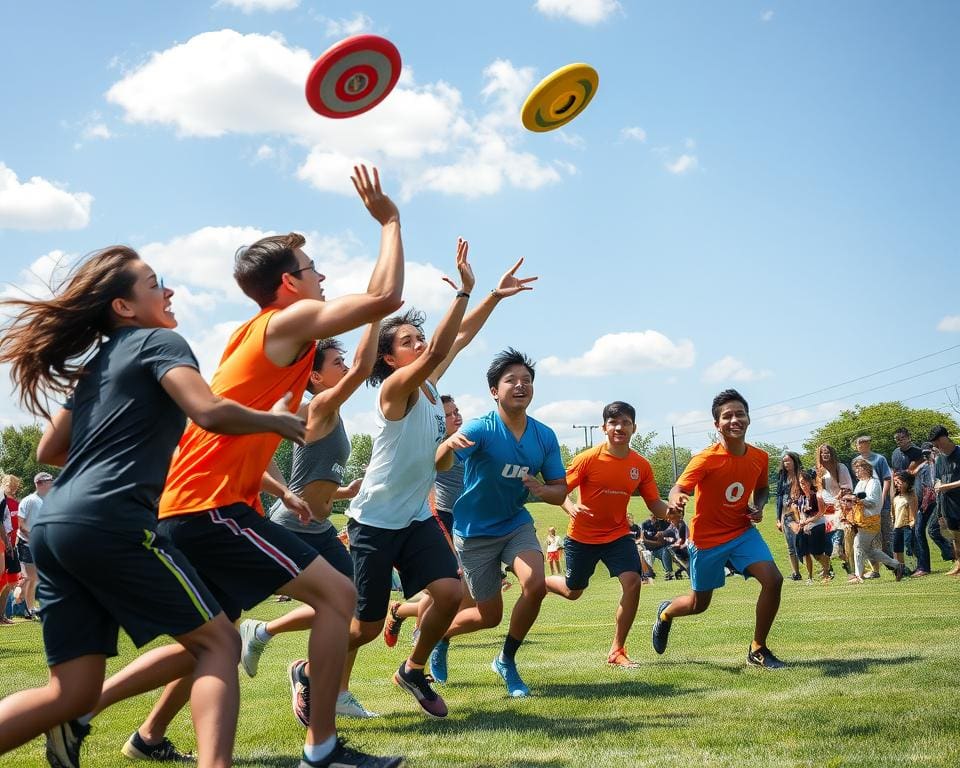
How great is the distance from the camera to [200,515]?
4.17 metres

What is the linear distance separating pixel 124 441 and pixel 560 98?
18.4 ft

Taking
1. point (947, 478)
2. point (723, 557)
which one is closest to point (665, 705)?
point (723, 557)

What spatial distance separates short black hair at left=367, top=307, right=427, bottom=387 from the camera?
6418 mm

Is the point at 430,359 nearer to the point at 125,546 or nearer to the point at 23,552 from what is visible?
the point at 125,546

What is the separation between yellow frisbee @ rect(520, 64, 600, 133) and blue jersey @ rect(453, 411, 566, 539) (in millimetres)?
2583

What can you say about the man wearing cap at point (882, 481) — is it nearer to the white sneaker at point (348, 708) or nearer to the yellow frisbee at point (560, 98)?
the yellow frisbee at point (560, 98)

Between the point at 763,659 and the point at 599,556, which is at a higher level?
the point at 599,556

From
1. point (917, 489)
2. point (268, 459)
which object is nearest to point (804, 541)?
point (917, 489)

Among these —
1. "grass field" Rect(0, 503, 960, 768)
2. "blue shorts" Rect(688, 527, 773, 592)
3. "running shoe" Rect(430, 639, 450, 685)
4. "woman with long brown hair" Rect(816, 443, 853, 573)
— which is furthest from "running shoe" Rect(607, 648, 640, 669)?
"woman with long brown hair" Rect(816, 443, 853, 573)

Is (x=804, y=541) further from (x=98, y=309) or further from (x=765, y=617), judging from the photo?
(x=98, y=309)

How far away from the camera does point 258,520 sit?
4.27 m

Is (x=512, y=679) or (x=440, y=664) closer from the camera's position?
(x=512, y=679)

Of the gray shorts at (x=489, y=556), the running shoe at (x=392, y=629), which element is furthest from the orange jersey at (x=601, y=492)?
the running shoe at (x=392, y=629)

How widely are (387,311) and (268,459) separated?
40.0 inches
